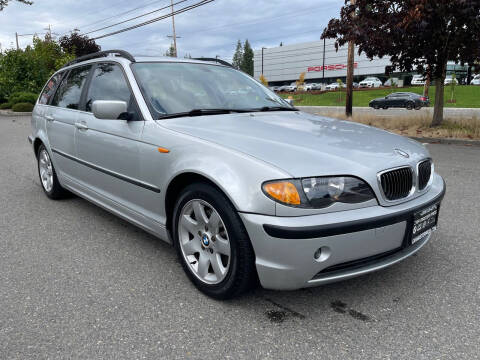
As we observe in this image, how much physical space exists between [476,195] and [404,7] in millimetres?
7506

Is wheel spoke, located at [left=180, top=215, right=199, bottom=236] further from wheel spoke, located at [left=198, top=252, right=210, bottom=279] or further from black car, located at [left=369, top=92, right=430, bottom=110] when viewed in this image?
black car, located at [left=369, top=92, right=430, bottom=110]

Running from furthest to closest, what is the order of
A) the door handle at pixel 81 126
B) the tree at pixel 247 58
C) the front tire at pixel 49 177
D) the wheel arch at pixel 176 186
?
1. the tree at pixel 247 58
2. the front tire at pixel 49 177
3. the door handle at pixel 81 126
4. the wheel arch at pixel 176 186

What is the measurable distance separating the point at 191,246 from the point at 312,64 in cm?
8714

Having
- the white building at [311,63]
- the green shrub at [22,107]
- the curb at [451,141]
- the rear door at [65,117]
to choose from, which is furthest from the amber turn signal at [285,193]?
the white building at [311,63]

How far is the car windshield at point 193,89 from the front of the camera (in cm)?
322

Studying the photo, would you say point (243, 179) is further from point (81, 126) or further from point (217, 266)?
point (81, 126)

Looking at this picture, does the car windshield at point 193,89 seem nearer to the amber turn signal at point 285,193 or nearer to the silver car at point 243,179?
the silver car at point 243,179

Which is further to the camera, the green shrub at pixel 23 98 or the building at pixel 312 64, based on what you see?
the building at pixel 312 64

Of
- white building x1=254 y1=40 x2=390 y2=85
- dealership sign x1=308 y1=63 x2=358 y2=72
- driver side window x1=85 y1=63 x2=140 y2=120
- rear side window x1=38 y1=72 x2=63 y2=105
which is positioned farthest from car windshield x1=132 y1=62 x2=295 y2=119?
dealership sign x1=308 y1=63 x2=358 y2=72

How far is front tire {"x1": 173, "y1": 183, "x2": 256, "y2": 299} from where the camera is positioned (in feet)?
7.66

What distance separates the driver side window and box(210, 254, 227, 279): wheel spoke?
1.28 metres

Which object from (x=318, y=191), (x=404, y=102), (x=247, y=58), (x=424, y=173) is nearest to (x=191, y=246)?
(x=318, y=191)

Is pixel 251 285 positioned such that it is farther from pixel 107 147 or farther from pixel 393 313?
pixel 107 147

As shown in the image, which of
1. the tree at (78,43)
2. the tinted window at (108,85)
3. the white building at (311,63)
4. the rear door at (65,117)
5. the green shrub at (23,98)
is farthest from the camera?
the white building at (311,63)
